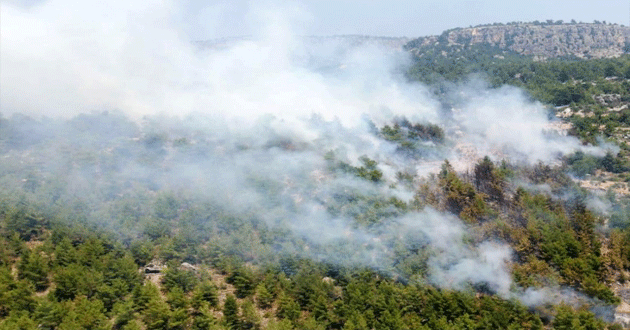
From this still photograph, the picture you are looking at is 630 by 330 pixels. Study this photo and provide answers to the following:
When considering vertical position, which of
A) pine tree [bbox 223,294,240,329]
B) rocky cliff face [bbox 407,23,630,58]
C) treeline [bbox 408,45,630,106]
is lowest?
pine tree [bbox 223,294,240,329]

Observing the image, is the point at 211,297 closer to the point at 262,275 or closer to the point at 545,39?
the point at 262,275

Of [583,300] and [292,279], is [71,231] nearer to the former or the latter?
[292,279]

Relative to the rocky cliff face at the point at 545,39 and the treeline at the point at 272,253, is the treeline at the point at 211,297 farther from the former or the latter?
the rocky cliff face at the point at 545,39

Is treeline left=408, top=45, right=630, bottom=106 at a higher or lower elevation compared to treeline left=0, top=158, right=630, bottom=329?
higher

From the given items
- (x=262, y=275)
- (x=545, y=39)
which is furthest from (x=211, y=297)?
(x=545, y=39)

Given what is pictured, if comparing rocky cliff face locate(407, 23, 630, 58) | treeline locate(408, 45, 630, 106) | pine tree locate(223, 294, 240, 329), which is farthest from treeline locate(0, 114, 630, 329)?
rocky cliff face locate(407, 23, 630, 58)

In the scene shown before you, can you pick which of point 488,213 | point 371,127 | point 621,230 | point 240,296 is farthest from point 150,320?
point 371,127

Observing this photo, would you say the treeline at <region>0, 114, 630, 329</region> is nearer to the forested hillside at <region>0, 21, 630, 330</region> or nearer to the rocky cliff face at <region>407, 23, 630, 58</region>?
the forested hillside at <region>0, 21, 630, 330</region>
